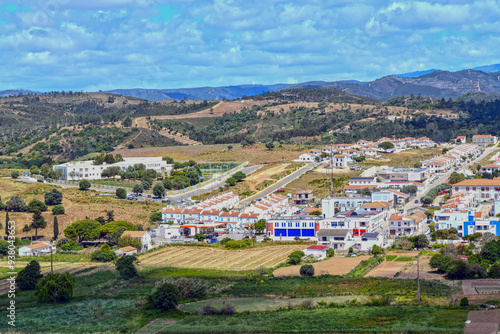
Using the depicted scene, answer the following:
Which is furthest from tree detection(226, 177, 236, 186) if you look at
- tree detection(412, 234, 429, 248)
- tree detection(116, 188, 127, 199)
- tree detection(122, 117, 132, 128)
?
tree detection(122, 117, 132, 128)

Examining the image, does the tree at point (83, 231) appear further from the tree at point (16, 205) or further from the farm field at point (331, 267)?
the farm field at point (331, 267)

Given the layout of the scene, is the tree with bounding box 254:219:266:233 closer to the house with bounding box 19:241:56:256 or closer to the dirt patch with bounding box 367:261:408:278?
the dirt patch with bounding box 367:261:408:278

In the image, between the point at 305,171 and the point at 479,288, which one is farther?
the point at 305,171

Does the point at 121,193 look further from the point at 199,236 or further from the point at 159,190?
the point at 199,236

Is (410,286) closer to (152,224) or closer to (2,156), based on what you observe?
(152,224)

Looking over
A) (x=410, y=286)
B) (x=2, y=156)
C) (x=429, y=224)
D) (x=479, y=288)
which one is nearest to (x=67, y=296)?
(x=410, y=286)
